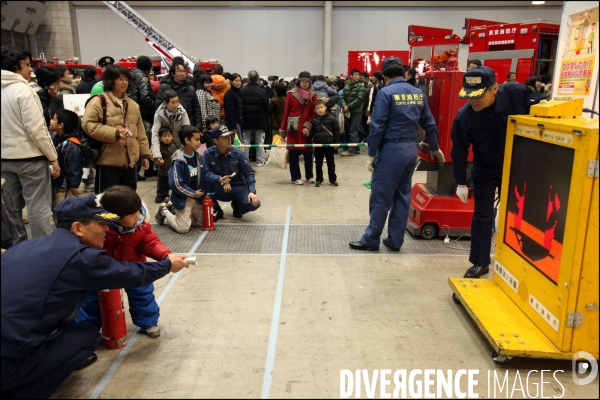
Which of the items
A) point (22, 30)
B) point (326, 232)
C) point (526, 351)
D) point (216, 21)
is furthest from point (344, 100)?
point (22, 30)

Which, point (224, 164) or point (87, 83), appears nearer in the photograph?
point (224, 164)

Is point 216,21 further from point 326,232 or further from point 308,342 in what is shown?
point 308,342

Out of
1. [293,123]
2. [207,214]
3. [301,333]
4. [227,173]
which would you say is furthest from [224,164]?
[301,333]

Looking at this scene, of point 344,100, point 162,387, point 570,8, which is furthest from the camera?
point 344,100

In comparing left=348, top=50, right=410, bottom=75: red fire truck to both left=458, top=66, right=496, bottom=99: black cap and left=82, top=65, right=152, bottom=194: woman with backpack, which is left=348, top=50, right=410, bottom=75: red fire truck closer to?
left=82, top=65, right=152, bottom=194: woman with backpack

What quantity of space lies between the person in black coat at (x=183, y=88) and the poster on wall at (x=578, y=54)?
493 centimetres

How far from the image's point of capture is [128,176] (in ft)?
16.3

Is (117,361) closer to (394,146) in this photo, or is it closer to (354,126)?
(394,146)

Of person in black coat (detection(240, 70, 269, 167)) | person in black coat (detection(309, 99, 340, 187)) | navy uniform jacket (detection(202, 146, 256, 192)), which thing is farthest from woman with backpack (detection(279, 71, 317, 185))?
navy uniform jacket (detection(202, 146, 256, 192))

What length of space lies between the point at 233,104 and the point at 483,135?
5262 mm

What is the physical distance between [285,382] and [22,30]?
63.6 ft

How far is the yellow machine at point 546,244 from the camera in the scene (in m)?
2.51

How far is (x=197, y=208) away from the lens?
217 inches

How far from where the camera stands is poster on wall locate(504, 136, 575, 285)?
2.70 m
